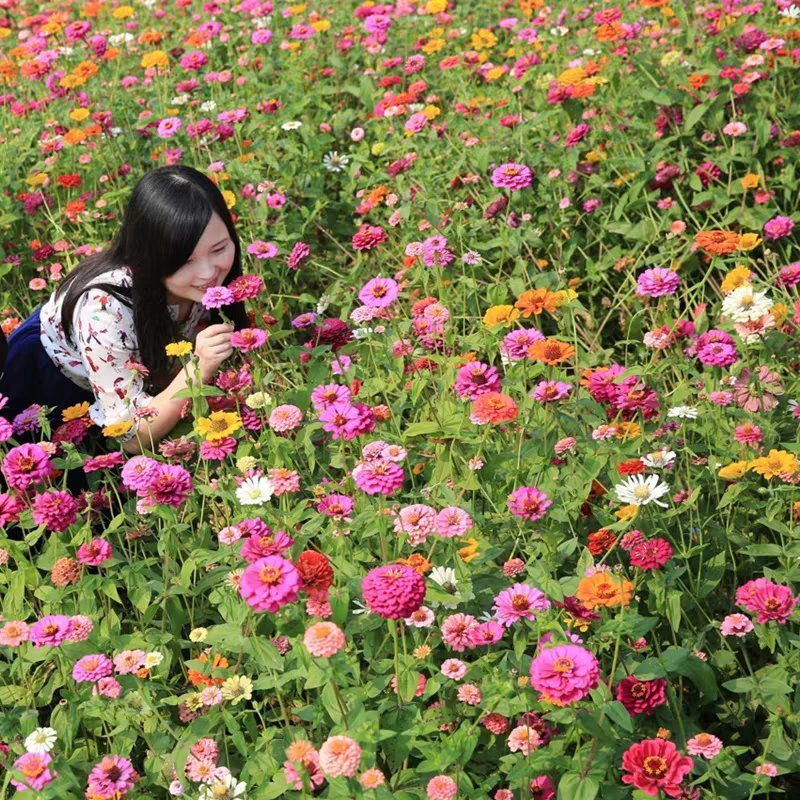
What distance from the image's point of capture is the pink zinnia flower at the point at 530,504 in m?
1.92

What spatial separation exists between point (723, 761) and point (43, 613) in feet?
4.00

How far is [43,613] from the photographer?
2.13m

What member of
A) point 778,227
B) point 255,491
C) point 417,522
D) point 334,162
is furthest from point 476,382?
point 334,162

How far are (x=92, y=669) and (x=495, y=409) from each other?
80cm

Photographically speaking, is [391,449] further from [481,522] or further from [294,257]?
[294,257]

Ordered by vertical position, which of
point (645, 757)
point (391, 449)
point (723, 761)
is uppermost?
point (391, 449)

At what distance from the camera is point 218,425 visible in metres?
2.23

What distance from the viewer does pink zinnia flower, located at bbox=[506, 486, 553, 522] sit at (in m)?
1.92

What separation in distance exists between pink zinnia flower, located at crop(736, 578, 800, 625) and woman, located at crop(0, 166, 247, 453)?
1.27m

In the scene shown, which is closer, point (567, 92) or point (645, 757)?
point (645, 757)

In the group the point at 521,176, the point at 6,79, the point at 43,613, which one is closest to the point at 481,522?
the point at 43,613

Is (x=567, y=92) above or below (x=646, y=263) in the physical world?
above

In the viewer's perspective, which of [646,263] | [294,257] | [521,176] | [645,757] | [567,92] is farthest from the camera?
[567,92]

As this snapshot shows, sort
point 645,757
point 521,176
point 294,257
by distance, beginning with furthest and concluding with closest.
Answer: point 521,176, point 294,257, point 645,757
